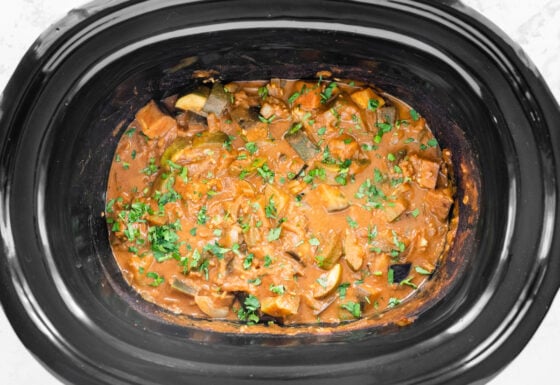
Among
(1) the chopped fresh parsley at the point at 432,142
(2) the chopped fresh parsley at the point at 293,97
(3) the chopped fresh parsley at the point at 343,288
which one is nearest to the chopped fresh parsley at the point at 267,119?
(2) the chopped fresh parsley at the point at 293,97

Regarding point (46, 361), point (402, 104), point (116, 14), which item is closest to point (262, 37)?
point (116, 14)

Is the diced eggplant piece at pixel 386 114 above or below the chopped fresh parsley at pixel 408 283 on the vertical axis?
above

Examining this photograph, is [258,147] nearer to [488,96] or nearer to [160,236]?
[160,236]

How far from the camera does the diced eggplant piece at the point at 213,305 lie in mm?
3570

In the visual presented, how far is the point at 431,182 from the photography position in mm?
3520

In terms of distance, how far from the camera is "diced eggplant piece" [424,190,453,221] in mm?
3539

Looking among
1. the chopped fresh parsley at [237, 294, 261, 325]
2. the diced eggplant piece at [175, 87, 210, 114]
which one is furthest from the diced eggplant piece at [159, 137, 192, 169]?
the chopped fresh parsley at [237, 294, 261, 325]

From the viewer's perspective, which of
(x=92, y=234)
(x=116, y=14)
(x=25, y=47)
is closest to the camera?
(x=116, y=14)

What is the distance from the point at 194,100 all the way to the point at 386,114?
95cm

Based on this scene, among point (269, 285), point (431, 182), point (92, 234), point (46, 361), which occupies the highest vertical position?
point (431, 182)

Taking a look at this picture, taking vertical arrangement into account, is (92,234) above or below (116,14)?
below

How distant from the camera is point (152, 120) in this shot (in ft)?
11.6

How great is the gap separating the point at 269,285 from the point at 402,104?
3.69ft

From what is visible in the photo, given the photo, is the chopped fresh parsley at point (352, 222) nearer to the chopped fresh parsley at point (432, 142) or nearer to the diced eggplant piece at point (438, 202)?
the diced eggplant piece at point (438, 202)
